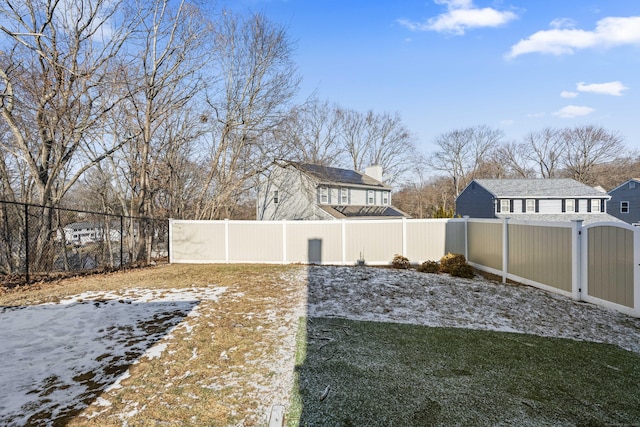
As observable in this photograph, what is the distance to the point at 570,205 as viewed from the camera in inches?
885

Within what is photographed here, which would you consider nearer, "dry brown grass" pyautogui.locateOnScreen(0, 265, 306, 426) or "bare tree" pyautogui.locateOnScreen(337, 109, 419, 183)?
"dry brown grass" pyautogui.locateOnScreen(0, 265, 306, 426)

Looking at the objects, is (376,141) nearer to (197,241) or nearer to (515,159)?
(515,159)

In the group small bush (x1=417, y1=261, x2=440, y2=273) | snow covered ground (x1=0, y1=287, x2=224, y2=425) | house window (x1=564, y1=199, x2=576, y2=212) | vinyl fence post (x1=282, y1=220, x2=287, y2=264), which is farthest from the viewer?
house window (x1=564, y1=199, x2=576, y2=212)

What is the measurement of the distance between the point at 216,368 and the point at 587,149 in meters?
46.1

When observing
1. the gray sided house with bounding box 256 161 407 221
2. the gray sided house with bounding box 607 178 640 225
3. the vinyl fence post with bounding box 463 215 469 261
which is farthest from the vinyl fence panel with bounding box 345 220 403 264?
the gray sided house with bounding box 607 178 640 225

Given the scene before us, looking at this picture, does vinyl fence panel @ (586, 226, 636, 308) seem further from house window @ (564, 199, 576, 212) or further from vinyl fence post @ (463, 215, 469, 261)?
house window @ (564, 199, 576, 212)

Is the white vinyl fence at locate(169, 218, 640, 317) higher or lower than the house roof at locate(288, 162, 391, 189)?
lower

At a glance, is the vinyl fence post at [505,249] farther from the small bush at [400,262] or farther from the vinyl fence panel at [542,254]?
the small bush at [400,262]

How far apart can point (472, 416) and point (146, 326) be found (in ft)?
12.1

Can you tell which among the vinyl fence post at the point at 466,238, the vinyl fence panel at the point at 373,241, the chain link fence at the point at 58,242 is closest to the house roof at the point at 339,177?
the vinyl fence panel at the point at 373,241

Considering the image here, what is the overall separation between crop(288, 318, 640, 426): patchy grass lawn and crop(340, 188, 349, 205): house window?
17.2 metres

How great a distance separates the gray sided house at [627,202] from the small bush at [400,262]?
26688 millimetres

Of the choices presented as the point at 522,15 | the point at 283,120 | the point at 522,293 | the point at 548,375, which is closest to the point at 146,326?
the point at 548,375

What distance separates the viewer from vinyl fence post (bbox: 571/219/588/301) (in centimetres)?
551
